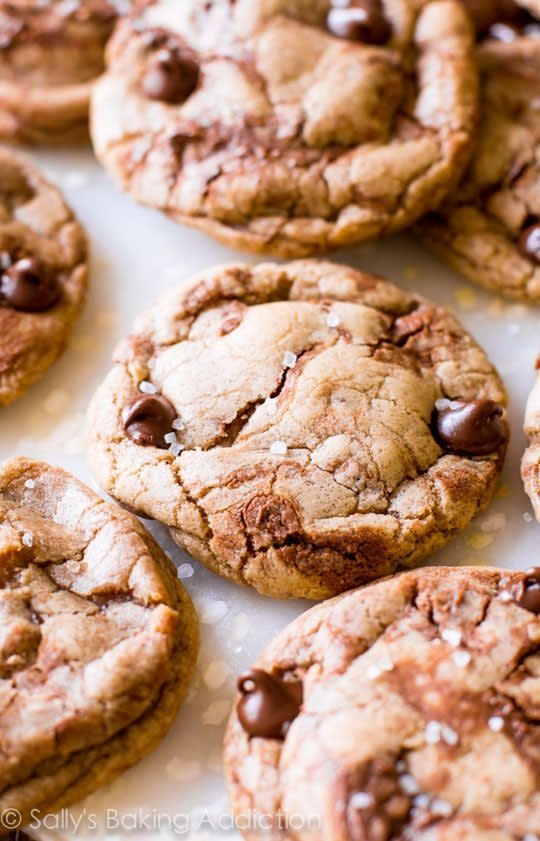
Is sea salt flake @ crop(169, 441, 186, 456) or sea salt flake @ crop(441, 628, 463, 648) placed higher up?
sea salt flake @ crop(169, 441, 186, 456)

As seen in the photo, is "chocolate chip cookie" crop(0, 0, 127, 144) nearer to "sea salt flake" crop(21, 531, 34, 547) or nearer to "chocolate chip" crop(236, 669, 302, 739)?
"sea salt flake" crop(21, 531, 34, 547)

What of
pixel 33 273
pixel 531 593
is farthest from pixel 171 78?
pixel 531 593

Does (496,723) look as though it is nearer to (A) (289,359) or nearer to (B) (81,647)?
(B) (81,647)

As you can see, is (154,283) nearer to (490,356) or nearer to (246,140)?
(246,140)

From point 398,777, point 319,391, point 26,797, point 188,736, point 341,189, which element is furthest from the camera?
point 341,189

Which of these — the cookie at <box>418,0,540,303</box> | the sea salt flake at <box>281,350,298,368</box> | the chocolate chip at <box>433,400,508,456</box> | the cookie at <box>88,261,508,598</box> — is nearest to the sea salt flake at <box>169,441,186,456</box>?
the cookie at <box>88,261,508,598</box>

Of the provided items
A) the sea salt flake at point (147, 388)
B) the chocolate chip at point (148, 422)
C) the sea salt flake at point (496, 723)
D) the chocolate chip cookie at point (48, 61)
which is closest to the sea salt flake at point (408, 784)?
the sea salt flake at point (496, 723)

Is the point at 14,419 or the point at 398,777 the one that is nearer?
the point at 398,777

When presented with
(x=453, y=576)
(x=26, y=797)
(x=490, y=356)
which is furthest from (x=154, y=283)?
(x=26, y=797)
